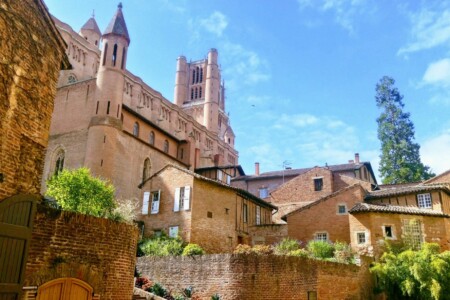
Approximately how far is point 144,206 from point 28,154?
70.6 ft

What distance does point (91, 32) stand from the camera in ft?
196

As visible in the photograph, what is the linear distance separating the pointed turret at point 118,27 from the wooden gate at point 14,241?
3306 cm

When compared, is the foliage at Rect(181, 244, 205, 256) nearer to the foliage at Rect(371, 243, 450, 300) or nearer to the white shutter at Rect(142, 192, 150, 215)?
the white shutter at Rect(142, 192, 150, 215)

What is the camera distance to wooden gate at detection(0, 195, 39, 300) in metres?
7.93

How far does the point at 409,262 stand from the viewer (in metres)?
24.0

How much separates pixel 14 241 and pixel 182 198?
20.3 metres

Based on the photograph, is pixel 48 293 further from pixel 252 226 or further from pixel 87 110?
pixel 87 110

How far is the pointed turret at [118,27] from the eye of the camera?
129ft

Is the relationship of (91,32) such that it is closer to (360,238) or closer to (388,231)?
(360,238)

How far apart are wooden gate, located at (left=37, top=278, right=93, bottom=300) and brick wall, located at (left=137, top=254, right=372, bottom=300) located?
30.3 ft

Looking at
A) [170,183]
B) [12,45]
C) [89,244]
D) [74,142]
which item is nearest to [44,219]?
[89,244]

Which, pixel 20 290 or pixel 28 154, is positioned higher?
pixel 28 154

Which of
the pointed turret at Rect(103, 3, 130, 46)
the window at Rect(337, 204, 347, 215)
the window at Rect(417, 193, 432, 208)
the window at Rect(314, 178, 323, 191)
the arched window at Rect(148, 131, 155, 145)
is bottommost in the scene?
the window at Rect(337, 204, 347, 215)

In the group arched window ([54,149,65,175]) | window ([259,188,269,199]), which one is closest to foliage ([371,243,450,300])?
window ([259,188,269,199])
